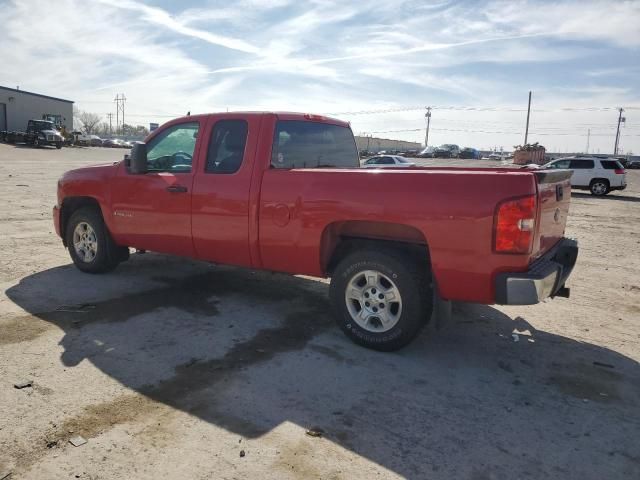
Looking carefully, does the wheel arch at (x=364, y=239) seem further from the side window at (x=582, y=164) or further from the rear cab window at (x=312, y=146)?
the side window at (x=582, y=164)

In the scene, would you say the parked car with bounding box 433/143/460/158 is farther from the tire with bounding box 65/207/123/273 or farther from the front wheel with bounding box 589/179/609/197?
the tire with bounding box 65/207/123/273

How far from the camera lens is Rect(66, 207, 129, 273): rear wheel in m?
6.25

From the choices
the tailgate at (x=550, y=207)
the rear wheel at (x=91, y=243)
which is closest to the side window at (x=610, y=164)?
the tailgate at (x=550, y=207)

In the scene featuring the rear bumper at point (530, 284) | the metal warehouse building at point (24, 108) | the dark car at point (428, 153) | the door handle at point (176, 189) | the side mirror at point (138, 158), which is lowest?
the rear bumper at point (530, 284)

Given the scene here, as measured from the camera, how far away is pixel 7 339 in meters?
4.25

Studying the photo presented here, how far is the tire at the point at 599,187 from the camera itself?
23.4 meters

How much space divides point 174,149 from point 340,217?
2.41 metres

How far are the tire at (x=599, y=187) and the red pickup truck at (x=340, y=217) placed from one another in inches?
856

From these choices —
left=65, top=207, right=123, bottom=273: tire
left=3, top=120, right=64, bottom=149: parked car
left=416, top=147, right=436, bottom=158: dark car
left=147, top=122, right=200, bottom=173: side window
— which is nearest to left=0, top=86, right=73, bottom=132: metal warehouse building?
left=3, top=120, right=64, bottom=149: parked car

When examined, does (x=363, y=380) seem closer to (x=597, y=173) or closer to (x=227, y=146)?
(x=227, y=146)

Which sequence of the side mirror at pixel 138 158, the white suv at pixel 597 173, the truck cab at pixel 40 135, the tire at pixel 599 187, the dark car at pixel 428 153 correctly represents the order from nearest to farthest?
the side mirror at pixel 138 158, the white suv at pixel 597 173, the tire at pixel 599 187, the truck cab at pixel 40 135, the dark car at pixel 428 153

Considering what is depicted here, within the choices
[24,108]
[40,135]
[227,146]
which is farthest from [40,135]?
[227,146]

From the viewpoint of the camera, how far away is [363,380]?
A: 376cm

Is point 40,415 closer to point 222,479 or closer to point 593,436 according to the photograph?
point 222,479
